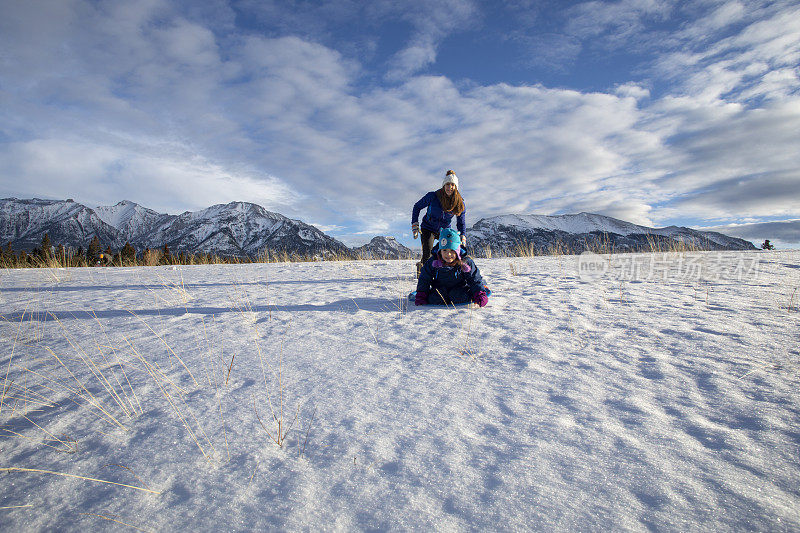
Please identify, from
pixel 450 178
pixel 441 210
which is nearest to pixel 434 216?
pixel 441 210

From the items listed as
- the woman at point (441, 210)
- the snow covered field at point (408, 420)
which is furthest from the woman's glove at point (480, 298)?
the woman at point (441, 210)

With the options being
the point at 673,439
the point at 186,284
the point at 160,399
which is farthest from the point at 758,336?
the point at 186,284

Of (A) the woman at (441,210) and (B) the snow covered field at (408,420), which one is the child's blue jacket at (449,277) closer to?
(B) the snow covered field at (408,420)

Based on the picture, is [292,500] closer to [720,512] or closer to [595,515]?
[595,515]

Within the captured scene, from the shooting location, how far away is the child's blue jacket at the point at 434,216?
20.2ft

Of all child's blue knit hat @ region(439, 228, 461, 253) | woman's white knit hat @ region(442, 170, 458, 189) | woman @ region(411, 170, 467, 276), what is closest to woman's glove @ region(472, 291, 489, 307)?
child's blue knit hat @ region(439, 228, 461, 253)

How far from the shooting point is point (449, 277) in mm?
4891

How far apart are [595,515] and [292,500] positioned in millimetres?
1434

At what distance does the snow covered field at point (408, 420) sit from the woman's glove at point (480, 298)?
0.27 metres

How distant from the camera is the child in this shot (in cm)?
468

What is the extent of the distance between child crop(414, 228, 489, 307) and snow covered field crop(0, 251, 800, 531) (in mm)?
554

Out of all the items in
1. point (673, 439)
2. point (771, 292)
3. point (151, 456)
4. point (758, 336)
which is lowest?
A: point (151, 456)

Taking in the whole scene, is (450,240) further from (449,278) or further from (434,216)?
(434,216)

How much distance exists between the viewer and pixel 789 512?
55.5 inches
